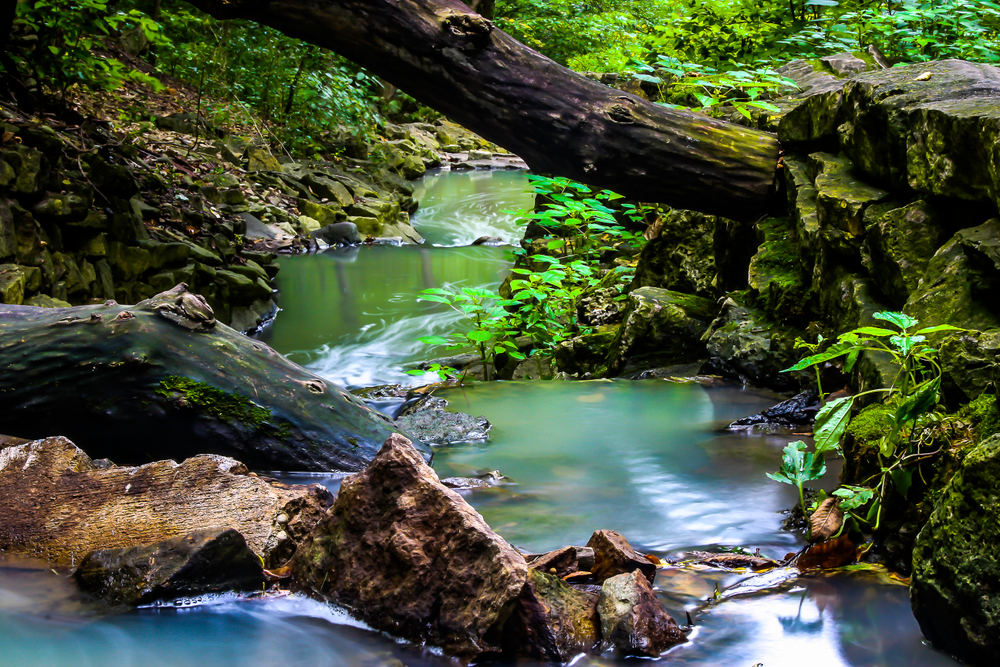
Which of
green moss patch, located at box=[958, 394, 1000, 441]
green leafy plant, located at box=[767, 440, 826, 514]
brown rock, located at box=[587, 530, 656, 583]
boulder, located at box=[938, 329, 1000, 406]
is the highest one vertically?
boulder, located at box=[938, 329, 1000, 406]

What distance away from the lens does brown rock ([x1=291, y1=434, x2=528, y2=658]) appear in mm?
1750

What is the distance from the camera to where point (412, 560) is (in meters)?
1.87

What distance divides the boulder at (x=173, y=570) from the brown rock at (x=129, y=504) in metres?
0.14

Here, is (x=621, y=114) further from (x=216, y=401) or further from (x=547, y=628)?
(x=547, y=628)

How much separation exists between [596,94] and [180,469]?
129 inches

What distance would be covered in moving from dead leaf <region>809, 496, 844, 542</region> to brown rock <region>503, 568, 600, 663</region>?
79 cm

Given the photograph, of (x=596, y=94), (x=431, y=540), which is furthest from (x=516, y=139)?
(x=431, y=540)

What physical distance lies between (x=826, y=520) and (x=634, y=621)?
79 cm

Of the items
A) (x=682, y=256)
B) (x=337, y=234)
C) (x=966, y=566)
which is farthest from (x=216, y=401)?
(x=337, y=234)

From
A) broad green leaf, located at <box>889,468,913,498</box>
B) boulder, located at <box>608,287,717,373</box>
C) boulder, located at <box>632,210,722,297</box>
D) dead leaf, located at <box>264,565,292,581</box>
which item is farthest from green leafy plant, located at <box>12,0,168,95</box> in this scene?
broad green leaf, located at <box>889,468,913,498</box>

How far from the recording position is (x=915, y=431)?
2047 millimetres

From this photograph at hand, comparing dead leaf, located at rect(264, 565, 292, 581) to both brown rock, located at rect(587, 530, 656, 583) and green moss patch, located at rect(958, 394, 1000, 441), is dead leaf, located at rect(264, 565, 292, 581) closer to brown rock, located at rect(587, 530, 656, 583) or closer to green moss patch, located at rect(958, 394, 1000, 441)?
brown rock, located at rect(587, 530, 656, 583)

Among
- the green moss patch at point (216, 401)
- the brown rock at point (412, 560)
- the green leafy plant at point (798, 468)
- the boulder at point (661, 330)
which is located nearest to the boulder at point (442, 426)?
the green moss patch at point (216, 401)

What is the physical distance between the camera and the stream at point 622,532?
1766mm
